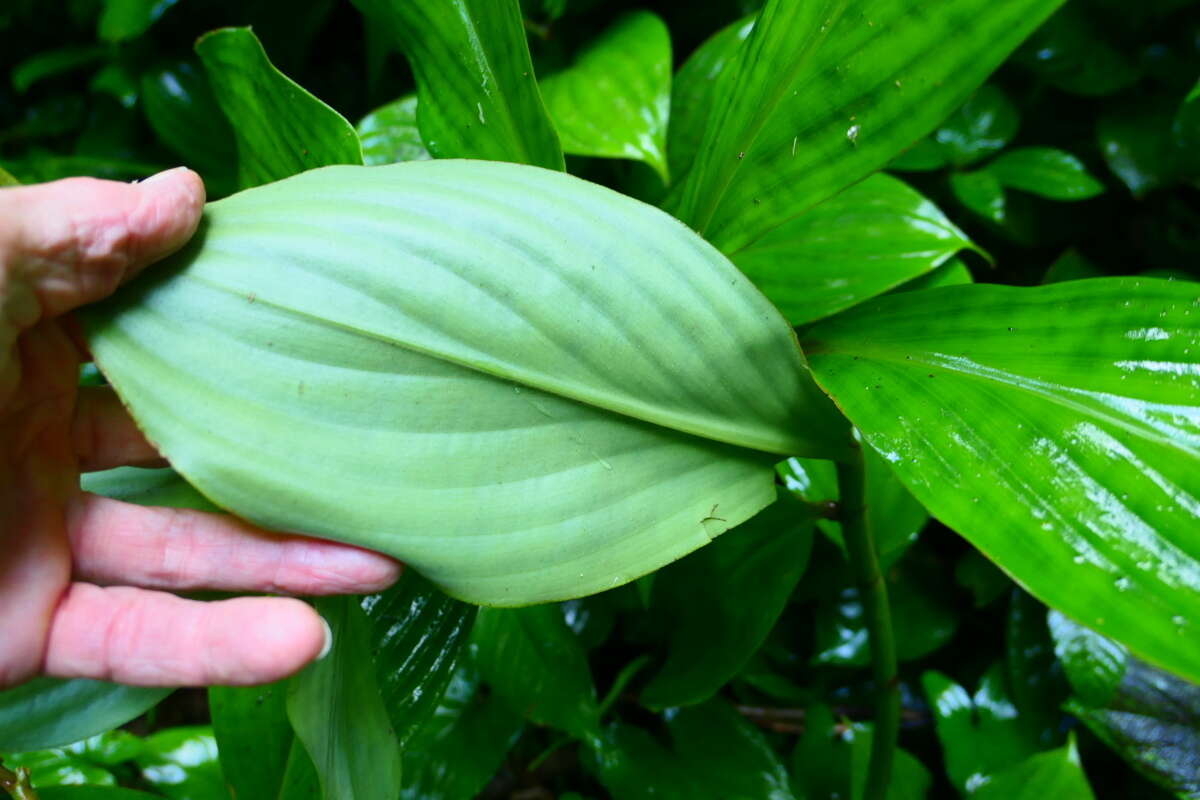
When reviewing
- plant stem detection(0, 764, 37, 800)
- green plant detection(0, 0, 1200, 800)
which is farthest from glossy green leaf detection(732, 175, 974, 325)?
plant stem detection(0, 764, 37, 800)

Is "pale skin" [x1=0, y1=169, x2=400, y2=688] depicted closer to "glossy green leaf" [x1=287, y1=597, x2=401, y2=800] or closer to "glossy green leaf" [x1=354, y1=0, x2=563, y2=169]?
"glossy green leaf" [x1=287, y1=597, x2=401, y2=800]

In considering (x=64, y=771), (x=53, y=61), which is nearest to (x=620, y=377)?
(x=64, y=771)

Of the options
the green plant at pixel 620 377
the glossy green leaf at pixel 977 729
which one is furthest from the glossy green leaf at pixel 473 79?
the glossy green leaf at pixel 977 729

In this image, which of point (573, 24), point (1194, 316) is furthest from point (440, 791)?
point (573, 24)

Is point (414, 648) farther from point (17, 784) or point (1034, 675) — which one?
point (1034, 675)

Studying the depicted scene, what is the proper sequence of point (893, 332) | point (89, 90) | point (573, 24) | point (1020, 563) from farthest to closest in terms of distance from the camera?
point (89, 90) < point (573, 24) < point (893, 332) < point (1020, 563)

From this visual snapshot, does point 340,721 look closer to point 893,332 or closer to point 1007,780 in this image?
point 893,332
